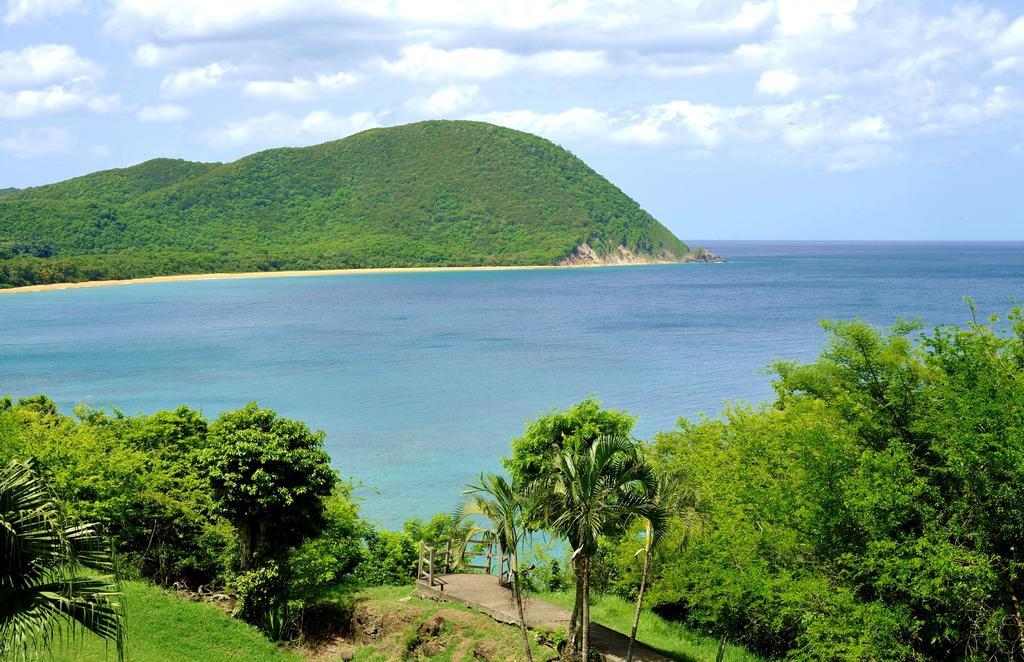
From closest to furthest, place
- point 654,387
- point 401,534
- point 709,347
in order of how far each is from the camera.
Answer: point 401,534 < point 654,387 < point 709,347

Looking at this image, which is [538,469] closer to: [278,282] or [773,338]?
[773,338]

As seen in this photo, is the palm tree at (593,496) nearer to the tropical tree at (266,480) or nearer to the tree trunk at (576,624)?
the tree trunk at (576,624)

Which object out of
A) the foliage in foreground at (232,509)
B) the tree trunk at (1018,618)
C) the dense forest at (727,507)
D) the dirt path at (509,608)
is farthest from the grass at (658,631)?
the tree trunk at (1018,618)

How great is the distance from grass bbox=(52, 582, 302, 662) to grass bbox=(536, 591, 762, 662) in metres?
6.35

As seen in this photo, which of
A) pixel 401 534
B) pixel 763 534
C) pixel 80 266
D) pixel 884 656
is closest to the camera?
pixel 884 656

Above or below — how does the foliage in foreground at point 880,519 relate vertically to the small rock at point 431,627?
above

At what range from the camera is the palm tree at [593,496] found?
590 inches

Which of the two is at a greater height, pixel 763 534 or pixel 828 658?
pixel 763 534

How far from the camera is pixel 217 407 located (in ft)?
165

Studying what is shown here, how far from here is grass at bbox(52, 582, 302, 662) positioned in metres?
16.8

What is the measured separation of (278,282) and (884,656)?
156 meters

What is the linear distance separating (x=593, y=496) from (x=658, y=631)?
6.80 metres

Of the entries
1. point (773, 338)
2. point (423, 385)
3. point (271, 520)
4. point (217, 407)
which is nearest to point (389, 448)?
point (217, 407)

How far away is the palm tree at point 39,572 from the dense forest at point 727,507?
21 centimetres
